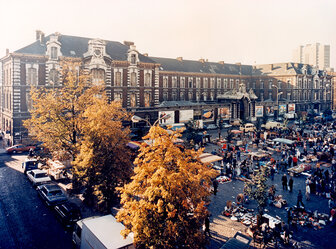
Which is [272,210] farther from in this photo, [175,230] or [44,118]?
[44,118]

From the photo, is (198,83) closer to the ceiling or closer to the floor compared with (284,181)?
closer to the ceiling

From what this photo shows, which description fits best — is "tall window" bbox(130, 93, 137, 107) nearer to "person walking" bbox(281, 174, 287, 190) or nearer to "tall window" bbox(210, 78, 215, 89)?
"tall window" bbox(210, 78, 215, 89)

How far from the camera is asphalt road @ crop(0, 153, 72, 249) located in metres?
15.9

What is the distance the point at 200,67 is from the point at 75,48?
1359 inches

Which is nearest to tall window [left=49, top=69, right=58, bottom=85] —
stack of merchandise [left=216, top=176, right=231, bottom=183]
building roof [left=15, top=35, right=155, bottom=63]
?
building roof [left=15, top=35, right=155, bottom=63]

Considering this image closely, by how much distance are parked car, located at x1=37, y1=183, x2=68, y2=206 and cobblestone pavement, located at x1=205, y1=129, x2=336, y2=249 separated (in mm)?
12151

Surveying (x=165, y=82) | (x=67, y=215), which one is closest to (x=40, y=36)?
(x=165, y=82)

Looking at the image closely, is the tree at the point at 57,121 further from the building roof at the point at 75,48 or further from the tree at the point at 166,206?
the building roof at the point at 75,48

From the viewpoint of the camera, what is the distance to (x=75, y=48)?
4069cm

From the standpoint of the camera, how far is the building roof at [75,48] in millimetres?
37188

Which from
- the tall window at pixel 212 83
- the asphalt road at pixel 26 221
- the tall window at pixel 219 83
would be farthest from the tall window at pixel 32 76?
the tall window at pixel 219 83

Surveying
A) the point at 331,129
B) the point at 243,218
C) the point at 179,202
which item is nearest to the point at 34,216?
the point at 179,202

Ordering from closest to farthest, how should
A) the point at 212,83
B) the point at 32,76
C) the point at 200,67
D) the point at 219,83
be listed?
the point at 32,76
the point at 200,67
the point at 212,83
the point at 219,83

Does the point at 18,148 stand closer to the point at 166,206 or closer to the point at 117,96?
the point at 117,96
